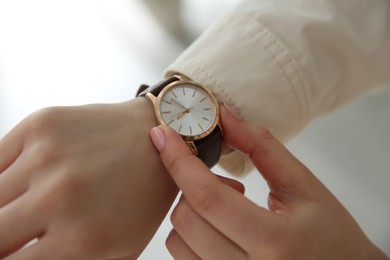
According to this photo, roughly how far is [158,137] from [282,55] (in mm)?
231

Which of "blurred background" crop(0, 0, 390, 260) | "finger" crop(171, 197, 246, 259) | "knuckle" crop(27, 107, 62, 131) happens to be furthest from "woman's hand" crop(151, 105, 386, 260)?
"blurred background" crop(0, 0, 390, 260)

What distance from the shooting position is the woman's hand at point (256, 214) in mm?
472

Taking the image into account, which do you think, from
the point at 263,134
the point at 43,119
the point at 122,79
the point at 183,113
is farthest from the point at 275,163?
the point at 122,79

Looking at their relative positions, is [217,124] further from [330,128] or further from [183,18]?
[183,18]

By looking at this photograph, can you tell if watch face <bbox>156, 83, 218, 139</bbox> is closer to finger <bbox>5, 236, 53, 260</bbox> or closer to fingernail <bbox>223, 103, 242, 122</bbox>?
fingernail <bbox>223, 103, 242, 122</bbox>

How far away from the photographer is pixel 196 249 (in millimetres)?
516

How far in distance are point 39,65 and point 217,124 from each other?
598mm

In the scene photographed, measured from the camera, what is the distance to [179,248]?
21.5 inches

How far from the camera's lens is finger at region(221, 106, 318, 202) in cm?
53

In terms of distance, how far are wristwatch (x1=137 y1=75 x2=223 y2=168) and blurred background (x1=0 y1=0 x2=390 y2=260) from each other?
37 centimetres

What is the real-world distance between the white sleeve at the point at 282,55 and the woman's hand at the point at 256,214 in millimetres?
73

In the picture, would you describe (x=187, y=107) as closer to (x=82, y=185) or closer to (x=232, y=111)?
(x=232, y=111)

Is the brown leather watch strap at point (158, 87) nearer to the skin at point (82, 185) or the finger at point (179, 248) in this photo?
the skin at point (82, 185)

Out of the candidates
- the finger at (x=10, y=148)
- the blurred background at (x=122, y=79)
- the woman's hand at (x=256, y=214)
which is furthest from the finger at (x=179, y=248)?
the blurred background at (x=122, y=79)
